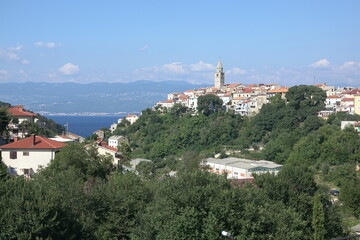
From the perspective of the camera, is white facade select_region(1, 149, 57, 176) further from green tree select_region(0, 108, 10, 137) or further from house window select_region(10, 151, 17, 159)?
green tree select_region(0, 108, 10, 137)

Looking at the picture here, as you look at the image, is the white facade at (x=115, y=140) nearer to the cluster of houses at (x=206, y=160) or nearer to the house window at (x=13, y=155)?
the cluster of houses at (x=206, y=160)

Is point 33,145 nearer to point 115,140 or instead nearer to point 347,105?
point 115,140

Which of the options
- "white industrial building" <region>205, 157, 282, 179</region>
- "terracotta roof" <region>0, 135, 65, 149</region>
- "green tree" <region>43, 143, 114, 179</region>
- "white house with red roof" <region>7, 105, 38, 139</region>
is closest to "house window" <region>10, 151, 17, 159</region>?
"terracotta roof" <region>0, 135, 65, 149</region>

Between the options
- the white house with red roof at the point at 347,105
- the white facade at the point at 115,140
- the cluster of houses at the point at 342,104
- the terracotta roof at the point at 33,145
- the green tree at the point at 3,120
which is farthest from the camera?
the white facade at the point at 115,140

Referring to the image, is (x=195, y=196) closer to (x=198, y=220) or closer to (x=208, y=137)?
(x=198, y=220)

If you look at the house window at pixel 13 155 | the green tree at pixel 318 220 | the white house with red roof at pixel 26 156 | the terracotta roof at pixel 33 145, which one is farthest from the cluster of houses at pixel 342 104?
the house window at pixel 13 155

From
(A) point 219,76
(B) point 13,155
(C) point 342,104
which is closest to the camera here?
(B) point 13,155

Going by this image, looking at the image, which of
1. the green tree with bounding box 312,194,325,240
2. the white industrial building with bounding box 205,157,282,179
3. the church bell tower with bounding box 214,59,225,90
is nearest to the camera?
the green tree with bounding box 312,194,325,240

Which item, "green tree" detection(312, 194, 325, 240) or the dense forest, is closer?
the dense forest

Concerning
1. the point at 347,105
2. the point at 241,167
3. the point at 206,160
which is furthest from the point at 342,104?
the point at 241,167

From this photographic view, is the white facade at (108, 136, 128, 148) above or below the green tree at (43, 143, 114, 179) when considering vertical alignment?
below

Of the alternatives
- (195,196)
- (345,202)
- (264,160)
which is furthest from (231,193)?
(264,160)
